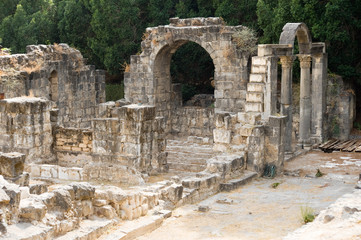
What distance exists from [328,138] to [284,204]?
858 cm

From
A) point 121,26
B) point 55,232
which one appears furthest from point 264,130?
point 121,26

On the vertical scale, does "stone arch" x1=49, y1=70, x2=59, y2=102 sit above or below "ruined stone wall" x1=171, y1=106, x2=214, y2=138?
above

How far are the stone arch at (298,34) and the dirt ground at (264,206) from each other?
3222 millimetres

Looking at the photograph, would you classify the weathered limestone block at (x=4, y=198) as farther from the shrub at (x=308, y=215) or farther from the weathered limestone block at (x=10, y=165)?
the shrub at (x=308, y=215)

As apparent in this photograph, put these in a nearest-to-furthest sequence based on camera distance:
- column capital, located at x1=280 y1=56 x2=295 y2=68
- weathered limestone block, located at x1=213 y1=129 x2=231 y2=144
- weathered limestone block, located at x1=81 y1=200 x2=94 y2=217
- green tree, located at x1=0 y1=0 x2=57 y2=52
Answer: weathered limestone block, located at x1=81 y1=200 x2=94 y2=217, weathered limestone block, located at x1=213 y1=129 x2=231 y2=144, column capital, located at x1=280 y1=56 x2=295 y2=68, green tree, located at x1=0 y1=0 x2=57 y2=52

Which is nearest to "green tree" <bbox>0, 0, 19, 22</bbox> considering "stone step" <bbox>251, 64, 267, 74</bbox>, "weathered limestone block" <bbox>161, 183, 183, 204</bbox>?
"stone step" <bbox>251, 64, 267, 74</bbox>

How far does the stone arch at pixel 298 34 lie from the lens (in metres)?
16.3

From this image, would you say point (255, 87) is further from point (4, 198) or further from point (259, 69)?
point (4, 198)

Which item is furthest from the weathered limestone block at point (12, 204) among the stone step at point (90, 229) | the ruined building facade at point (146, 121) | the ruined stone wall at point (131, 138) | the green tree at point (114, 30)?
the green tree at point (114, 30)

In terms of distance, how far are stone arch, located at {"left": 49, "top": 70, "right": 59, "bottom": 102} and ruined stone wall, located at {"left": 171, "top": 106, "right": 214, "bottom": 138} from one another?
4.37 meters

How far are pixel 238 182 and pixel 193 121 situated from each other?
29.7ft

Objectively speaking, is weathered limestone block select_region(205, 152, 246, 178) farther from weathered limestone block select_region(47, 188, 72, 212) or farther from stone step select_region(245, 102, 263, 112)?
weathered limestone block select_region(47, 188, 72, 212)

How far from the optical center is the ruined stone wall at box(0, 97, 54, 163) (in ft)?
47.9

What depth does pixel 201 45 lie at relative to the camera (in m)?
20.7
